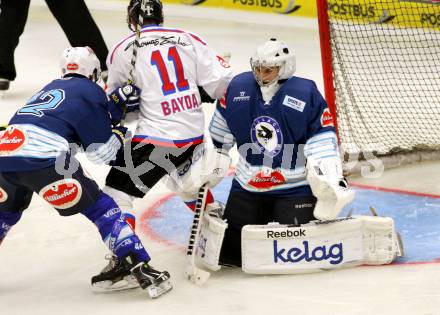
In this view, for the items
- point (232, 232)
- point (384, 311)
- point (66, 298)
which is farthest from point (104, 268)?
point (384, 311)

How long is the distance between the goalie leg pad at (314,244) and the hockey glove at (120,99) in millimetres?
668

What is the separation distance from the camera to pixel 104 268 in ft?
12.5

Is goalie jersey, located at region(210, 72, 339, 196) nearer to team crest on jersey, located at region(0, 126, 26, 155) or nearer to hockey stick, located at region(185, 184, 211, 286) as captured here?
hockey stick, located at region(185, 184, 211, 286)

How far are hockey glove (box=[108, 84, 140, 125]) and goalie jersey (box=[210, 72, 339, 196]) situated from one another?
38 cm

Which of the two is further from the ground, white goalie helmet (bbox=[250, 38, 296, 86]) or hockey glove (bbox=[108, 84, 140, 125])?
white goalie helmet (bbox=[250, 38, 296, 86])

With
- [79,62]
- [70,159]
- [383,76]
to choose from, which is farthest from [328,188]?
[383,76]

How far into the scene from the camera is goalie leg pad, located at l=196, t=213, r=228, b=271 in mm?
3793

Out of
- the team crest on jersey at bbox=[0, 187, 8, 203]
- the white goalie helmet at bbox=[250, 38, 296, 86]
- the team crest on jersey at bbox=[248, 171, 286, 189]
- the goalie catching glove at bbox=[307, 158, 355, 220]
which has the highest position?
the white goalie helmet at bbox=[250, 38, 296, 86]

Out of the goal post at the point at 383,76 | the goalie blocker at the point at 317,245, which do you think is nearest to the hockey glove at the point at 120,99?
the goalie blocker at the point at 317,245

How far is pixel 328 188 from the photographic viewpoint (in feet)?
11.9

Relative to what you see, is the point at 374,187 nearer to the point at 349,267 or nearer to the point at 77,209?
the point at 349,267

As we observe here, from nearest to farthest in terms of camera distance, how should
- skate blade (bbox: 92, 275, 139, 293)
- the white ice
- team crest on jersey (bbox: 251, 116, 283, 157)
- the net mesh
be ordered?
1. the white ice
2. skate blade (bbox: 92, 275, 139, 293)
3. team crest on jersey (bbox: 251, 116, 283, 157)
4. the net mesh

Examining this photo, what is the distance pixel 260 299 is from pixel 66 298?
731 millimetres

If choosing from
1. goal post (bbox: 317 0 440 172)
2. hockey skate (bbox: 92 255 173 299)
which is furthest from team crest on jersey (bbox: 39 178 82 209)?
goal post (bbox: 317 0 440 172)
